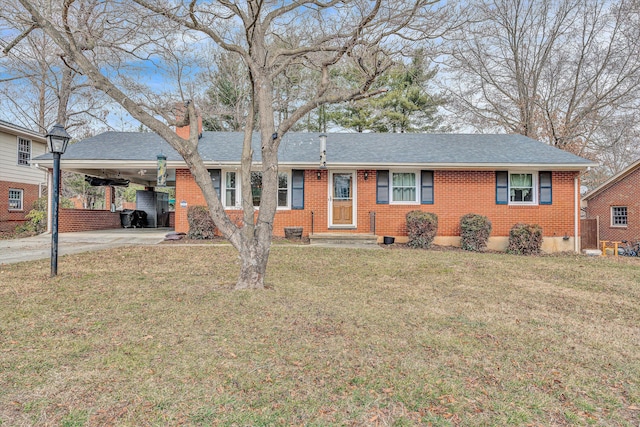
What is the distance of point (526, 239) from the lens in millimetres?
11102

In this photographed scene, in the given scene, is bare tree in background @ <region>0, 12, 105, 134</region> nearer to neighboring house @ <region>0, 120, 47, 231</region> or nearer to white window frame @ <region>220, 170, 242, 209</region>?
neighboring house @ <region>0, 120, 47, 231</region>

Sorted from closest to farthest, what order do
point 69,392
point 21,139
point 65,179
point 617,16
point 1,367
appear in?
1. point 69,392
2. point 1,367
3. point 21,139
4. point 617,16
5. point 65,179

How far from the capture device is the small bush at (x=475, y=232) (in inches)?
447

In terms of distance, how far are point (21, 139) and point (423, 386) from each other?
20513mm

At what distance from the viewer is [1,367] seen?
9.62 ft

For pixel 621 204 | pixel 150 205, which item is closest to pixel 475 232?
pixel 621 204

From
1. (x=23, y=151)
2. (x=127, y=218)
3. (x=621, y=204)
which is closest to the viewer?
(x=23, y=151)

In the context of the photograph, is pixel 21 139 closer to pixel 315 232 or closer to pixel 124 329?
pixel 315 232

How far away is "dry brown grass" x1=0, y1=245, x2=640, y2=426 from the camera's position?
7.97 feet

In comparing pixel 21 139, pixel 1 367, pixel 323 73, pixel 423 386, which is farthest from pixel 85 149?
pixel 423 386

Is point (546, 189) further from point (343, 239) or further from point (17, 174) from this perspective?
point (17, 174)

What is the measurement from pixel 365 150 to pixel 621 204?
43.2 ft

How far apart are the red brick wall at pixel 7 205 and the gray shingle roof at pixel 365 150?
489cm

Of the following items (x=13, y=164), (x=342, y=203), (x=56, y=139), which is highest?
(x=13, y=164)
